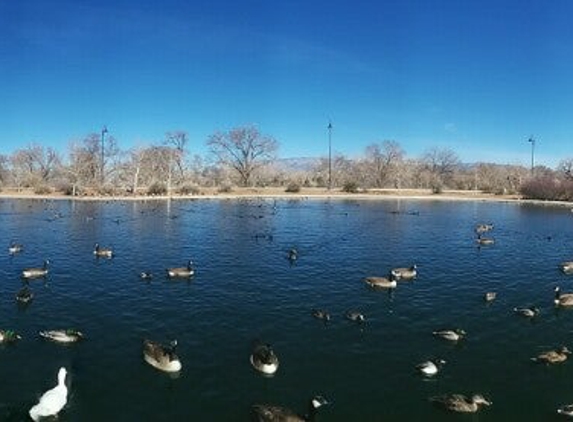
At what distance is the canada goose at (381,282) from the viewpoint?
33688 millimetres

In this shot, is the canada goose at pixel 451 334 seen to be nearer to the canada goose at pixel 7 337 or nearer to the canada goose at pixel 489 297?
the canada goose at pixel 489 297

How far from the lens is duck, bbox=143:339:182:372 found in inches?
804

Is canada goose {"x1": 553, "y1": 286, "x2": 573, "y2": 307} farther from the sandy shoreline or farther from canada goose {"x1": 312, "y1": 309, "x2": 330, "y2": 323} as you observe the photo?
the sandy shoreline

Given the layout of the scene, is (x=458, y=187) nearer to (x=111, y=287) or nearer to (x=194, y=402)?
(x=111, y=287)

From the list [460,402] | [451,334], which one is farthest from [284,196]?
[460,402]

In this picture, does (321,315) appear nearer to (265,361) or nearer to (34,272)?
(265,361)

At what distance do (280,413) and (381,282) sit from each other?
706 inches

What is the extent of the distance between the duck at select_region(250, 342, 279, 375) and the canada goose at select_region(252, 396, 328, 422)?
113 inches

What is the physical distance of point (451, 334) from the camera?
2444 cm

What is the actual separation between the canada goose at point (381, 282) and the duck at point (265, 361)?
13844 millimetres

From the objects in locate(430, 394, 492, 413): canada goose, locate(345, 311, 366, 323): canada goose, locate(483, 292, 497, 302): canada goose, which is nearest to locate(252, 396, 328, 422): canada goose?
locate(430, 394, 492, 413): canada goose

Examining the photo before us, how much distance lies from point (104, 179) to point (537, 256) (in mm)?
98006

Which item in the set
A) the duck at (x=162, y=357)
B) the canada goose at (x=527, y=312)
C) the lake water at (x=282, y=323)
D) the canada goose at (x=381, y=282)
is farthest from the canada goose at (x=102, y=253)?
the canada goose at (x=527, y=312)

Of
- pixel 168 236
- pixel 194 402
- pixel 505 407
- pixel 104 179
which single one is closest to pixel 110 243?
pixel 168 236
